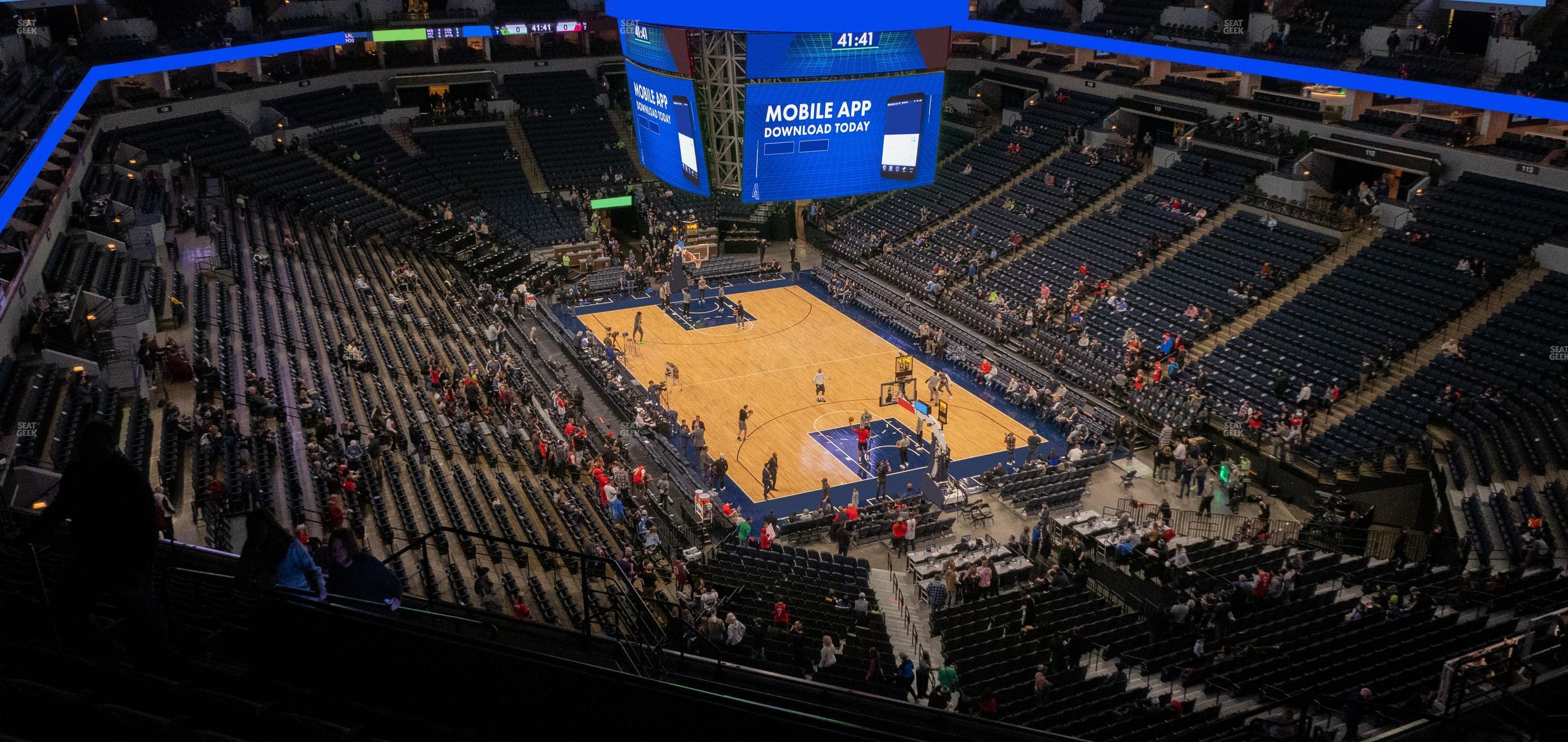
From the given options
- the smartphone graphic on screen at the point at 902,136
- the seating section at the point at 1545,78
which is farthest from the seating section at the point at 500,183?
the seating section at the point at 1545,78

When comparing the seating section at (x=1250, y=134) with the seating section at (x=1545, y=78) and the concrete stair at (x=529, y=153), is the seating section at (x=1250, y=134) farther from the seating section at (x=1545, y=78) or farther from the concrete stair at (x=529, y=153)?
the concrete stair at (x=529, y=153)

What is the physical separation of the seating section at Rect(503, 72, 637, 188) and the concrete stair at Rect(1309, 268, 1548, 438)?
28536 mm

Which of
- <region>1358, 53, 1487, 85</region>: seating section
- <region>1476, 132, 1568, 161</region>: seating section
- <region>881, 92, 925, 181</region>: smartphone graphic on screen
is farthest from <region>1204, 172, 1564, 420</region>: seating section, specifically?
<region>881, 92, 925, 181</region>: smartphone graphic on screen

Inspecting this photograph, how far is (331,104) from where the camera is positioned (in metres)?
45.8

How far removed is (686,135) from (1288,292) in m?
17.4

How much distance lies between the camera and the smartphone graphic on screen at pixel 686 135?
73.2 ft

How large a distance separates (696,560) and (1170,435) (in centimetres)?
1212

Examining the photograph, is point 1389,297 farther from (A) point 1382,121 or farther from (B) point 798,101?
(B) point 798,101

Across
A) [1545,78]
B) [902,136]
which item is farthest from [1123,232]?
[902,136]

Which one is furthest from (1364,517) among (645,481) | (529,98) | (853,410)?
(529,98)

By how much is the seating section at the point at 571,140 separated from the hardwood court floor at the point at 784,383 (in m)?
10.6

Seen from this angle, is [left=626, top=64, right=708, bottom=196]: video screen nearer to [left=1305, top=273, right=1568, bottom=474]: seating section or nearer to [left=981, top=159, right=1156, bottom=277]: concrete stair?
[left=1305, top=273, right=1568, bottom=474]: seating section

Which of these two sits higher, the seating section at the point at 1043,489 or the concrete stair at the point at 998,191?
the concrete stair at the point at 998,191

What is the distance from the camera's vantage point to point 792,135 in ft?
70.9
